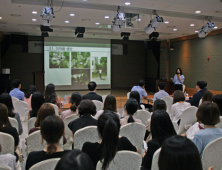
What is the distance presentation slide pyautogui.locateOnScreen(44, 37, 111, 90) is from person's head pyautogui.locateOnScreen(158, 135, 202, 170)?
1155 centimetres

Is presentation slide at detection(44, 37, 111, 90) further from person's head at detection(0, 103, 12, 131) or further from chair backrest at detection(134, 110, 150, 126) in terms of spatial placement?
person's head at detection(0, 103, 12, 131)

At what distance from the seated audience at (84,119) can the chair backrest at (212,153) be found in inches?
51.5

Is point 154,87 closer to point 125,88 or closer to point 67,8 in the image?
point 125,88

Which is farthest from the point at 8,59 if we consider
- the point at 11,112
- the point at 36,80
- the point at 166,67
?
the point at 11,112

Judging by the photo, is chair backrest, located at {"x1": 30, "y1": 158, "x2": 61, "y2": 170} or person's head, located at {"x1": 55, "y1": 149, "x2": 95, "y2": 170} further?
chair backrest, located at {"x1": 30, "y1": 158, "x2": 61, "y2": 170}

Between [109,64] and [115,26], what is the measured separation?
6435 millimetres

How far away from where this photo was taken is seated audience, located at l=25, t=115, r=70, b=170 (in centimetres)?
160

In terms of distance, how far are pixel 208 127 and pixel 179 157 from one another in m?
1.37

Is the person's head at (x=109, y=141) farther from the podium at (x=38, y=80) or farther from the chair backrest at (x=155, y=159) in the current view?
the podium at (x=38, y=80)

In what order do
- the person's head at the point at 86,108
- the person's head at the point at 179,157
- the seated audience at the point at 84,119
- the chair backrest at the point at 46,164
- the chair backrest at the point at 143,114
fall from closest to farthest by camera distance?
the person's head at the point at 179,157
the chair backrest at the point at 46,164
the seated audience at the point at 84,119
the person's head at the point at 86,108
the chair backrest at the point at 143,114

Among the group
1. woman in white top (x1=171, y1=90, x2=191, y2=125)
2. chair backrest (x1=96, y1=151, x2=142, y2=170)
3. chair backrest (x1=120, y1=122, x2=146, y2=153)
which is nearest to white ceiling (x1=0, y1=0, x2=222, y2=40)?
woman in white top (x1=171, y1=90, x2=191, y2=125)

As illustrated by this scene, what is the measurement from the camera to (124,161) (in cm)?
162

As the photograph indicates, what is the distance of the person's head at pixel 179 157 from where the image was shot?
974 mm

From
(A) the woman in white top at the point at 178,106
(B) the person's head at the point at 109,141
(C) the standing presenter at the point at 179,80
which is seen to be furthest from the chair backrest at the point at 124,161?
(C) the standing presenter at the point at 179,80
